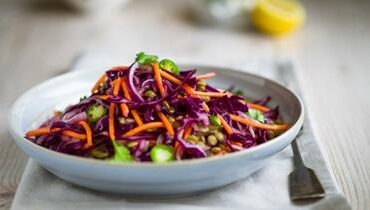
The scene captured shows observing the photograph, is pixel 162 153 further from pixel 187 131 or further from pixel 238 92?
pixel 238 92

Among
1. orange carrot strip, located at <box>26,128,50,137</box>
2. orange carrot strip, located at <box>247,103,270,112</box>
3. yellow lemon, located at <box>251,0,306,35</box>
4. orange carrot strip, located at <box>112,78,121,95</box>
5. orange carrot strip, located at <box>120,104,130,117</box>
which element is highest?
orange carrot strip, located at <box>112,78,121,95</box>

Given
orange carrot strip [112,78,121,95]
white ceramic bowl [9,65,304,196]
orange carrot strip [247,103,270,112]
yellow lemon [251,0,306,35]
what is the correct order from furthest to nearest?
yellow lemon [251,0,306,35]
orange carrot strip [247,103,270,112]
orange carrot strip [112,78,121,95]
white ceramic bowl [9,65,304,196]

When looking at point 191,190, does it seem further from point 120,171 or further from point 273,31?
point 273,31

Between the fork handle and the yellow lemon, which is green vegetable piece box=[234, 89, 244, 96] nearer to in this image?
the fork handle

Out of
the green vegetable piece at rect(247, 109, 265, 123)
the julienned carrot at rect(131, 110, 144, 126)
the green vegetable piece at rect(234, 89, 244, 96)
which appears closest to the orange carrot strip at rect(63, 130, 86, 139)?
the julienned carrot at rect(131, 110, 144, 126)

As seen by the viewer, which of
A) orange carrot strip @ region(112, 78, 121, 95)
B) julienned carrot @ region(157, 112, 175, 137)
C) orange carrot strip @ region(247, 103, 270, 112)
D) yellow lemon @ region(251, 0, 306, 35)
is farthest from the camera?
yellow lemon @ region(251, 0, 306, 35)

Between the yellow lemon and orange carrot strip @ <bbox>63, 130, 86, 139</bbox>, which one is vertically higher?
orange carrot strip @ <bbox>63, 130, 86, 139</bbox>

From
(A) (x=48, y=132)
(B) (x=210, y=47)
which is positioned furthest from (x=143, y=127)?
(B) (x=210, y=47)
